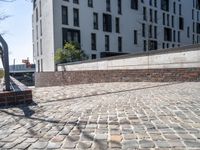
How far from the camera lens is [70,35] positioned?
3691cm

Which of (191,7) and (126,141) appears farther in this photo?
(191,7)

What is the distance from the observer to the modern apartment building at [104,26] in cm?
3644

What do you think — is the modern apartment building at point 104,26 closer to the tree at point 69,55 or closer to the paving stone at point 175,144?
the tree at point 69,55

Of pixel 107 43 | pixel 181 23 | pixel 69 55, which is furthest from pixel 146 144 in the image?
pixel 181 23

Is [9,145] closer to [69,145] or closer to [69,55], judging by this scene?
[69,145]

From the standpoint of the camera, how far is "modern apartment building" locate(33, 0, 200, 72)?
36438 mm

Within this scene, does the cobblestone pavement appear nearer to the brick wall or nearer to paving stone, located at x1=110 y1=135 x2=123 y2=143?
paving stone, located at x1=110 y1=135 x2=123 y2=143

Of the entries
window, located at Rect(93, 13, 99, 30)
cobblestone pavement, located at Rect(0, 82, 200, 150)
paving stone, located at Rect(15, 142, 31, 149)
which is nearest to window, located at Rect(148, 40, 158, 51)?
window, located at Rect(93, 13, 99, 30)

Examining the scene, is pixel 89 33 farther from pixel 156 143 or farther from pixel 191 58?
pixel 156 143

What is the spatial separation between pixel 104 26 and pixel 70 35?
6.34 meters

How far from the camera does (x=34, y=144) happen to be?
12.2 feet

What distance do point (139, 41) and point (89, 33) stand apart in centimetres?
1162

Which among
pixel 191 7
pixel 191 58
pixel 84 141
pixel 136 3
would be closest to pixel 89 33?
pixel 136 3

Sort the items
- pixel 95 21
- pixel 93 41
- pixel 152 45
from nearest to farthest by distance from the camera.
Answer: pixel 93 41 → pixel 95 21 → pixel 152 45
